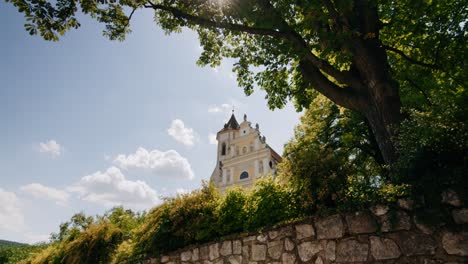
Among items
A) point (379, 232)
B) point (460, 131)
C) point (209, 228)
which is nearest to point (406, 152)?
point (460, 131)

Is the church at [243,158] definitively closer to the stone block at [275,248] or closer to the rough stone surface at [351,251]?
the stone block at [275,248]

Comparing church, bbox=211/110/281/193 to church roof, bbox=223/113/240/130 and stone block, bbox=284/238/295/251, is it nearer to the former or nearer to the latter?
church roof, bbox=223/113/240/130

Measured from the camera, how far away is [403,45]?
26.8 ft

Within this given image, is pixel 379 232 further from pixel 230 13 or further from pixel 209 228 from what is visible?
pixel 230 13

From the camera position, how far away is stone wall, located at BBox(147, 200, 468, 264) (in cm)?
321

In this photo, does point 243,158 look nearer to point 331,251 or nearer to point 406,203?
point 331,251

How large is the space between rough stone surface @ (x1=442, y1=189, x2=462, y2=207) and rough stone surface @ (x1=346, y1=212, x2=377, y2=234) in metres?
0.86

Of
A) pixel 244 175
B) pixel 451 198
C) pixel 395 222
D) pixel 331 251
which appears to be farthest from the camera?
pixel 244 175

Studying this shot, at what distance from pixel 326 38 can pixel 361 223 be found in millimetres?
3298

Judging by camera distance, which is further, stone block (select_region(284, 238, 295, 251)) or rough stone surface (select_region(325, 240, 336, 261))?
stone block (select_region(284, 238, 295, 251))

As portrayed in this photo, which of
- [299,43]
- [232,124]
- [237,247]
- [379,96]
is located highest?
[232,124]

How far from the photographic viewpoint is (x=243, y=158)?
107 ft

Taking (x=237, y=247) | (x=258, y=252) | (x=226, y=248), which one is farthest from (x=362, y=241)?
(x=226, y=248)

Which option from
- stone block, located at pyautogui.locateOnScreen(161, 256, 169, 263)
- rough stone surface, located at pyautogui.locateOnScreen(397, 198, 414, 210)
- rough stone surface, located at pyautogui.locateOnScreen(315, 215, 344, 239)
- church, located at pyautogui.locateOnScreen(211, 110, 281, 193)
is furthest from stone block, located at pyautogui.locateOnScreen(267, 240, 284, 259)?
church, located at pyautogui.locateOnScreen(211, 110, 281, 193)
